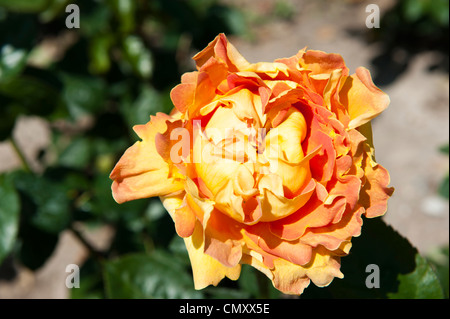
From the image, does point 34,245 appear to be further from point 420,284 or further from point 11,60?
point 420,284

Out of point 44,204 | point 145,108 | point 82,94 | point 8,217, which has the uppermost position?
point 82,94

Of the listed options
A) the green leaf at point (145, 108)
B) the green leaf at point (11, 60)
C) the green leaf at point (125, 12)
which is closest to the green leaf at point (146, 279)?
the green leaf at point (145, 108)

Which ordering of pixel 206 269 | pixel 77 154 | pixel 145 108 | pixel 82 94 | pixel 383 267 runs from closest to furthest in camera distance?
pixel 206 269 → pixel 383 267 → pixel 145 108 → pixel 82 94 → pixel 77 154

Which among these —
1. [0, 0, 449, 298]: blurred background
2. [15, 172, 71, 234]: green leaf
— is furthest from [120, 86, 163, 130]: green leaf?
[15, 172, 71, 234]: green leaf

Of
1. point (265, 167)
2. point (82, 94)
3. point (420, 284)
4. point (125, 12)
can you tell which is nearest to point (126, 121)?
point (82, 94)

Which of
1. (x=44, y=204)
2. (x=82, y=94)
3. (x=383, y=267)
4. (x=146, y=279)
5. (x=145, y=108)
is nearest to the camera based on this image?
(x=383, y=267)

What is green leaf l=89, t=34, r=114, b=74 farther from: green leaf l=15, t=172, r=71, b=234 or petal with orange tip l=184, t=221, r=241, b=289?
petal with orange tip l=184, t=221, r=241, b=289
